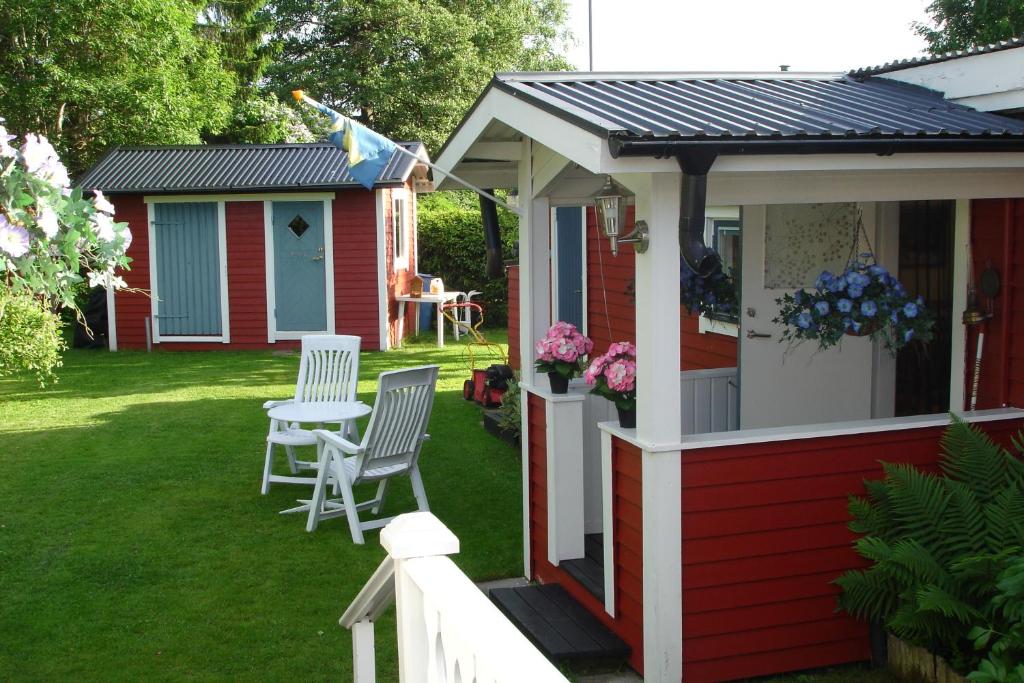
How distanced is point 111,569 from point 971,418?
4.49m

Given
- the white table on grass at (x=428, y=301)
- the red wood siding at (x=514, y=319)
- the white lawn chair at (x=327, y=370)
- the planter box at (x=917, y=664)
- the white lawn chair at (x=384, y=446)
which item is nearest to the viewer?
the planter box at (x=917, y=664)

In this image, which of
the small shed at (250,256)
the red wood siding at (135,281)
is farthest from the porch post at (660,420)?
the red wood siding at (135,281)

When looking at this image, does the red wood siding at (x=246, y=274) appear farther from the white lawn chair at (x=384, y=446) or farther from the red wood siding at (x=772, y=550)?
the red wood siding at (x=772, y=550)

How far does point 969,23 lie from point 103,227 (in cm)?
2529

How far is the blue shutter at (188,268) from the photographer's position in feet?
51.5

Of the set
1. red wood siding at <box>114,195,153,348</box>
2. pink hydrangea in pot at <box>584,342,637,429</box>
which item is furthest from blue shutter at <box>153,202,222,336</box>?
pink hydrangea in pot at <box>584,342,637,429</box>

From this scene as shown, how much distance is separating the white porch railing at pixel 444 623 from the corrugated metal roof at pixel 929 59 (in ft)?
12.8

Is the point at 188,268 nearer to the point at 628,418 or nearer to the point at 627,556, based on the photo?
the point at 628,418

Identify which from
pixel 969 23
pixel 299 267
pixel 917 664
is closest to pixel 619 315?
pixel 917 664

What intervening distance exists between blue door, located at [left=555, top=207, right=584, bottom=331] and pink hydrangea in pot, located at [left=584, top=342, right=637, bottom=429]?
5.03 metres

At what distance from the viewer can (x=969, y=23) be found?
24469 millimetres

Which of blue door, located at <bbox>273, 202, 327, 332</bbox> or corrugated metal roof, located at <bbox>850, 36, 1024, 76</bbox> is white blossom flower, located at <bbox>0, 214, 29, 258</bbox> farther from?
blue door, located at <bbox>273, 202, 327, 332</bbox>

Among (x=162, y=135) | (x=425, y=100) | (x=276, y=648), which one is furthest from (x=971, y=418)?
(x=425, y=100)

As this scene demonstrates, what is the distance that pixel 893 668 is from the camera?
462 centimetres
